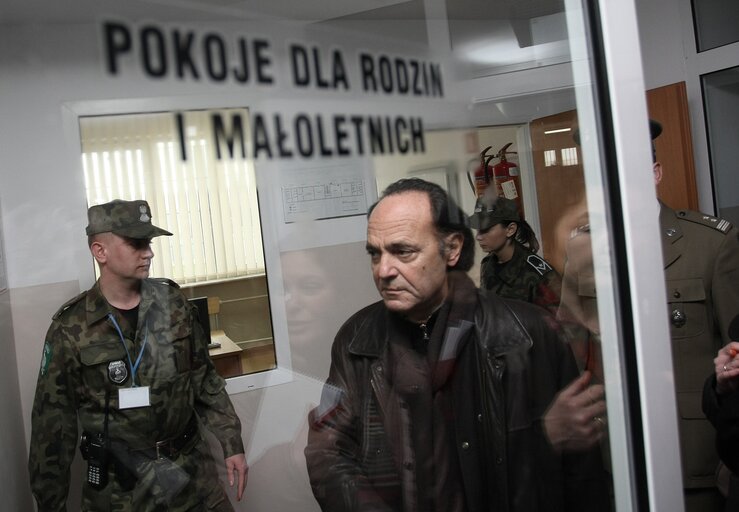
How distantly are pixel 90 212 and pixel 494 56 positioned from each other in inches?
35.9

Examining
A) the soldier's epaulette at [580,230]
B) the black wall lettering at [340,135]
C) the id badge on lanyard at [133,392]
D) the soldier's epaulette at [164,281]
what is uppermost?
the black wall lettering at [340,135]

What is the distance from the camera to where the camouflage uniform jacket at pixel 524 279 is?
1.20m

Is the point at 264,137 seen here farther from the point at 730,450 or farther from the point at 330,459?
the point at 730,450

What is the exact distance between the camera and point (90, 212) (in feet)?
3.83

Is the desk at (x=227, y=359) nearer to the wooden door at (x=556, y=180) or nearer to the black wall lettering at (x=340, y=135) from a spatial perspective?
the black wall lettering at (x=340, y=135)

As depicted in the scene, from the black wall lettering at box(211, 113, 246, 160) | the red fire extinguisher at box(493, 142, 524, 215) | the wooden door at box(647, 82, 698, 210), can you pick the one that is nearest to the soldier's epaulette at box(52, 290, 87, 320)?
Result: the black wall lettering at box(211, 113, 246, 160)

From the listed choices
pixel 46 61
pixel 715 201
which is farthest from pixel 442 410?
pixel 715 201

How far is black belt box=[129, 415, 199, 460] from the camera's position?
127 cm

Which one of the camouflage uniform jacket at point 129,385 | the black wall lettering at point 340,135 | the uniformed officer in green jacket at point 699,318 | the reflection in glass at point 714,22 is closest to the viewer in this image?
the camouflage uniform jacket at point 129,385

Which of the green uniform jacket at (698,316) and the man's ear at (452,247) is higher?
the man's ear at (452,247)

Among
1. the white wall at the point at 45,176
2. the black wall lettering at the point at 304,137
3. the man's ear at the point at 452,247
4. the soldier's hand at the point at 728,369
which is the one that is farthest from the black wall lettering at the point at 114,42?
the soldier's hand at the point at 728,369

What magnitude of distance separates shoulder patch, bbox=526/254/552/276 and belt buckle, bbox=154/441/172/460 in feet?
2.72

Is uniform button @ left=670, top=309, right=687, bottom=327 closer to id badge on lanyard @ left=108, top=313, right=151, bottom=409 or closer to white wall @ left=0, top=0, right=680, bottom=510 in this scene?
white wall @ left=0, top=0, right=680, bottom=510

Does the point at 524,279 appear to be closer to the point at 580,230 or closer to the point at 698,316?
the point at 580,230
